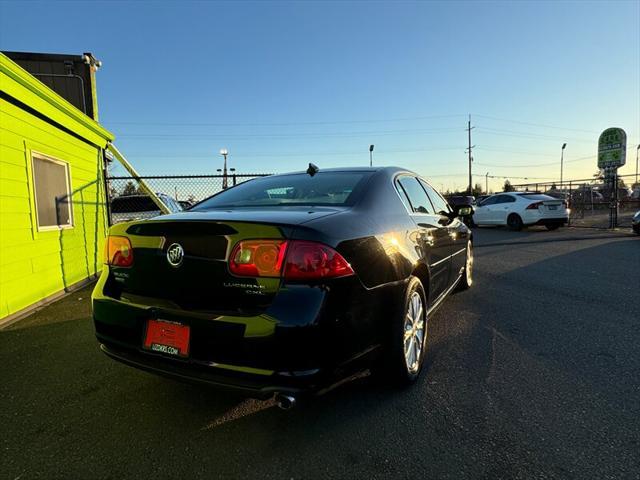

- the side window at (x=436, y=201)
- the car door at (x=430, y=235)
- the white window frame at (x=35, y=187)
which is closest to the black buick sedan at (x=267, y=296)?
the car door at (x=430, y=235)

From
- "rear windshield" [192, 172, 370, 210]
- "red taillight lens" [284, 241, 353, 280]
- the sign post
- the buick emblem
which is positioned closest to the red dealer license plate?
the buick emblem

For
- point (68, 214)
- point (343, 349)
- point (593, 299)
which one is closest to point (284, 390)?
point (343, 349)

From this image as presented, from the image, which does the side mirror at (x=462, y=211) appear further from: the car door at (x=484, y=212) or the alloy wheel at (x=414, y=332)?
the car door at (x=484, y=212)

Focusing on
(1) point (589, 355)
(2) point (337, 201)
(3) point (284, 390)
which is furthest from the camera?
(1) point (589, 355)

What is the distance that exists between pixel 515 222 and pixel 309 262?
1479 centimetres

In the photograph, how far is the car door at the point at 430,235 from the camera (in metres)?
3.10

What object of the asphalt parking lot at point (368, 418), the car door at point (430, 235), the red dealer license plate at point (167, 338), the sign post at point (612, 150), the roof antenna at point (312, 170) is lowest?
the asphalt parking lot at point (368, 418)

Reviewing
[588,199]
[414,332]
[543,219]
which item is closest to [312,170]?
[414,332]

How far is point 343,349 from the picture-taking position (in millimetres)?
1931

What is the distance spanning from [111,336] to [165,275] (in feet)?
1.86

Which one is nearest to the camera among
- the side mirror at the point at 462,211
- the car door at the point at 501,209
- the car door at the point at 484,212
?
the side mirror at the point at 462,211

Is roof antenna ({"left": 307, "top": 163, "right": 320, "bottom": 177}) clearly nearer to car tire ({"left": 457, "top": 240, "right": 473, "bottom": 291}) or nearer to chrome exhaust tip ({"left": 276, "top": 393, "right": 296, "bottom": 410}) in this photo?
chrome exhaust tip ({"left": 276, "top": 393, "right": 296, "bottom": 410})

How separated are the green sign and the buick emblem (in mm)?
20143

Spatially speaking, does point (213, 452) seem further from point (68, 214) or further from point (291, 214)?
point (68, 214)
